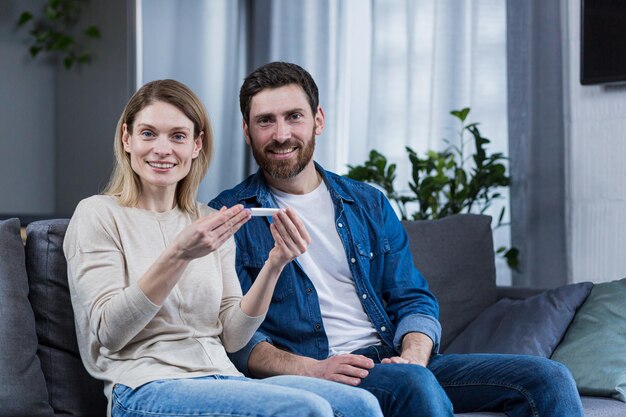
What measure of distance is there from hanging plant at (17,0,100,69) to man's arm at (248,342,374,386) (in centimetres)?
203

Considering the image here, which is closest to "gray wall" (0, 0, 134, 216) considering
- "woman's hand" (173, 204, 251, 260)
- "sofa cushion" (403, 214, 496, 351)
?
"sofa cushion" (403, 214, 496, 351)

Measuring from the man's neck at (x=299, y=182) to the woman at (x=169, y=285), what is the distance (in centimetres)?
29

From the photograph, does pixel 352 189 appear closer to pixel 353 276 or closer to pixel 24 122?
pixel 353 276

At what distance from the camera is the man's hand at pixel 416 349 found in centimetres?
212

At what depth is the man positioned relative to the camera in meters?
2.09

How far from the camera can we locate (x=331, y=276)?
2.31 meters

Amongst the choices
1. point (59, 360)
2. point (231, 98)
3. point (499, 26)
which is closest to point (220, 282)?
point (59, 360)

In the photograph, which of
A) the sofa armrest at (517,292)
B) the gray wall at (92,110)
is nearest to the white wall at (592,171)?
the sofa armrest at (517,292)

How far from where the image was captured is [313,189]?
2.41 m

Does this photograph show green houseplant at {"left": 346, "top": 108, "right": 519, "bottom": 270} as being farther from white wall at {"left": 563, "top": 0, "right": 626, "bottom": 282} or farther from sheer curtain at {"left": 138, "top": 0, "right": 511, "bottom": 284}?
white wall at {"left": 563, "top": 0, "right": 626, "bottom": 282}

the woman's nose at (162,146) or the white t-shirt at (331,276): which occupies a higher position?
the woman's nose at (162,146)

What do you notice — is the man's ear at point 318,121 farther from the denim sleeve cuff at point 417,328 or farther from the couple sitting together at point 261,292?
the denim sleeve cuff at point 417,328

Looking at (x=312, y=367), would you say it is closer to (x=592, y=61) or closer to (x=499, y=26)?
(x=592, y=61)

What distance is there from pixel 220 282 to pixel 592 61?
181 cm
